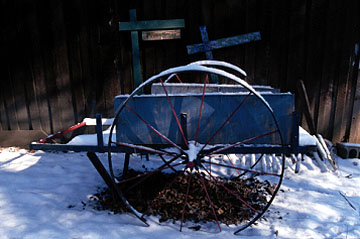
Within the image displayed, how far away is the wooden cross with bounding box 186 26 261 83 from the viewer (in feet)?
12.7

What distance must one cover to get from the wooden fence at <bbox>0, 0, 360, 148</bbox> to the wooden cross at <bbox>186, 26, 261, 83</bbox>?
86 millimetres

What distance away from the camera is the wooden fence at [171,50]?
3.83 meters

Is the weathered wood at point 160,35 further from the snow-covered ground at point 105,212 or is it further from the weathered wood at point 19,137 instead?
the weathered wood at point 19,137

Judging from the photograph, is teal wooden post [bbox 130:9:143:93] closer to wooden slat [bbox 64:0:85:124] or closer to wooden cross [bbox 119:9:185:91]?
wooden cross [bbox 119:9:185:91]

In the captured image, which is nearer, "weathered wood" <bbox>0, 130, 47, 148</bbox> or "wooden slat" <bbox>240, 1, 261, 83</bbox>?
"wooden slat" <bbox>240, 1, 261, 83</bbox>

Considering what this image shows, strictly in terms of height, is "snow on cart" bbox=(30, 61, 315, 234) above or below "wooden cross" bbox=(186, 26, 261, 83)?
below

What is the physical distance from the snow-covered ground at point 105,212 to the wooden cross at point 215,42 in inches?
76.9

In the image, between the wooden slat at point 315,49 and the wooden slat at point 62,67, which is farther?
the wooden slat at point 62,67

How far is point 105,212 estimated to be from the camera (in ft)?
8.72

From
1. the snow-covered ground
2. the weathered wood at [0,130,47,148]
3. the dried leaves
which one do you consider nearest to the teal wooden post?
the snow-covered ground

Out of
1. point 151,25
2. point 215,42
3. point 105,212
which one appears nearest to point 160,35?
point 151,25

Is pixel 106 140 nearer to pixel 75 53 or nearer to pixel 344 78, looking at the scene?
pixel 75 53

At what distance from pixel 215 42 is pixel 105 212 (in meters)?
2.75

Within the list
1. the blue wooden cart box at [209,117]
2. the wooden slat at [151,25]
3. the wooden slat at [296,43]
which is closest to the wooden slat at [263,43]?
the wooden slat at [296,43]
